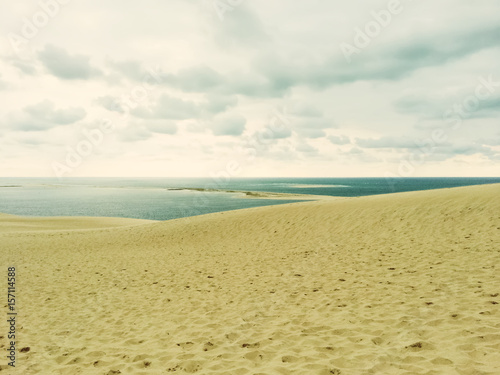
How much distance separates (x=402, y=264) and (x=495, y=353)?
576 centimetres

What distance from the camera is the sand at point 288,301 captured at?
5.00 meters

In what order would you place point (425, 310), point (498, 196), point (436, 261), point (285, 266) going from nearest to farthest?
1. point (425, 310)
2. point (436, 261)
3. point (285, 266)
4. point (498, 196)

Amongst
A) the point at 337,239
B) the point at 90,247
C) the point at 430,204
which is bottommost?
the point at 90,247

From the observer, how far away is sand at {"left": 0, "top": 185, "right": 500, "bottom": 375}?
5000mm

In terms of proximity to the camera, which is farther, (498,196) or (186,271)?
(498,196)

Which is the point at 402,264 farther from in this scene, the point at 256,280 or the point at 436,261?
the point at 256,280

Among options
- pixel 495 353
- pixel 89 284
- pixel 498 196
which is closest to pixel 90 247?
pixel 89 284

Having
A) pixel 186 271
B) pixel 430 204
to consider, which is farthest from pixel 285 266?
pixel 430 204

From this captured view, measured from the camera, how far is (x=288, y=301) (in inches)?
307

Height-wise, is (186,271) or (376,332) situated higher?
(376,332)

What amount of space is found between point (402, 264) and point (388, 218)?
7565mm

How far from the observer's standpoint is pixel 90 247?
19.5 metres

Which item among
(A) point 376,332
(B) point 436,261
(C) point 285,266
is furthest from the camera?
(C) point 285,266

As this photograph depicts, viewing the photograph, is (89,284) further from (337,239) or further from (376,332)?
(337,239)
